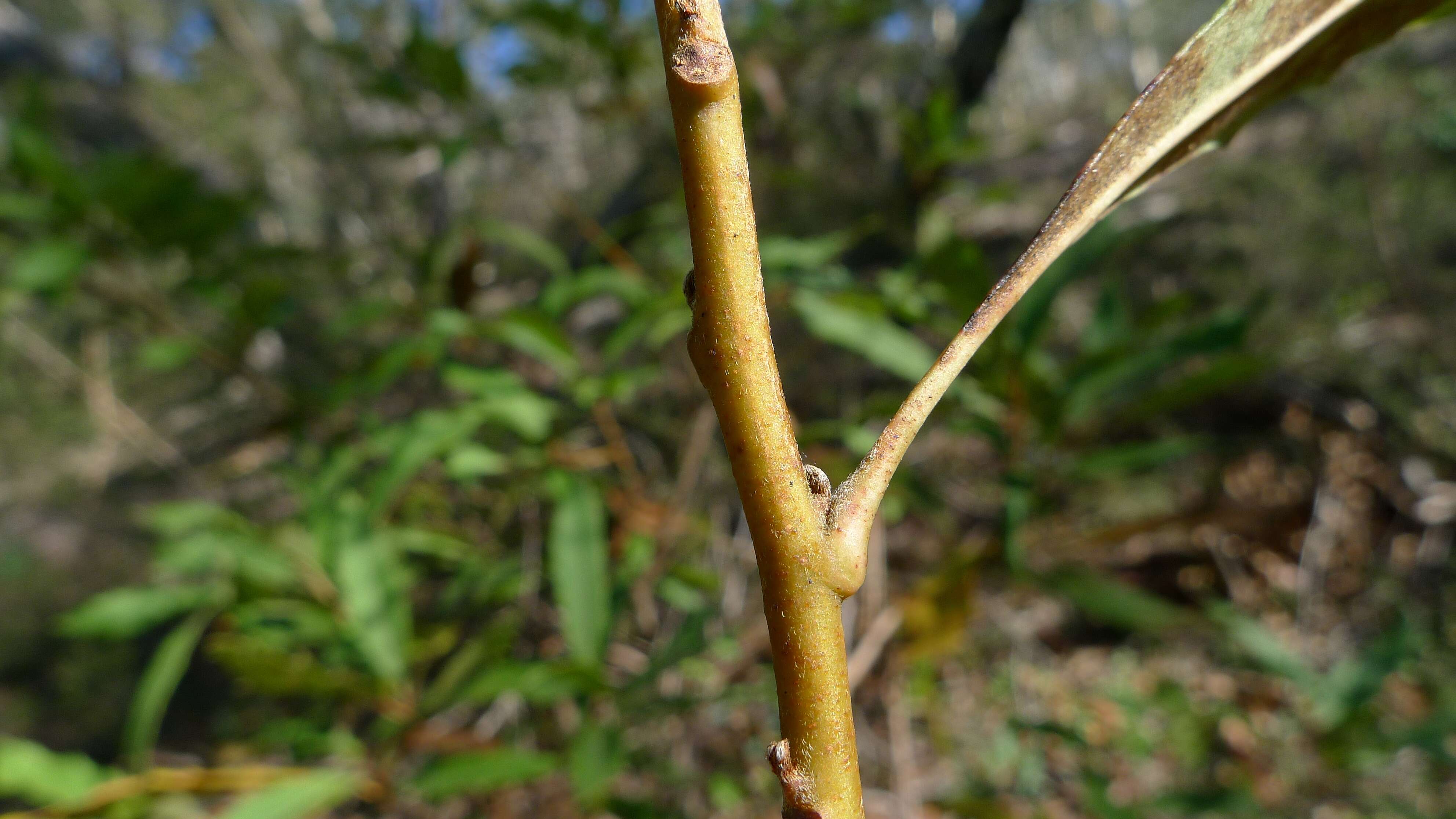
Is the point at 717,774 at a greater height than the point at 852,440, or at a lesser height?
lesser

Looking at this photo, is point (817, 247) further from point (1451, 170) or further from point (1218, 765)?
point (1451, 170)

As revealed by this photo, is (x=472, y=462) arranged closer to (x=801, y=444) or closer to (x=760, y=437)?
(x=801, y=444)

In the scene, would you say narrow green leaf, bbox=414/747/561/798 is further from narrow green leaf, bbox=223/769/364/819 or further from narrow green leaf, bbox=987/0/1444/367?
narrow green leaf, bbox=987/0/1444/367

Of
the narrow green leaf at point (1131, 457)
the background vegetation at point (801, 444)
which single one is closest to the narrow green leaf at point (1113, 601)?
the background vegetation at point (801, 444)

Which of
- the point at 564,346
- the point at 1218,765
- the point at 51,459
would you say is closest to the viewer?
the point at 564,346

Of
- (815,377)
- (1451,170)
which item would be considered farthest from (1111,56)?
(815,377)
